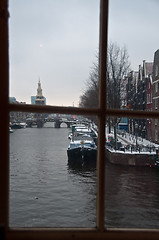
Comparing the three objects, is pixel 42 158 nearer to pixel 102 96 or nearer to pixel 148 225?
pixel 148 225

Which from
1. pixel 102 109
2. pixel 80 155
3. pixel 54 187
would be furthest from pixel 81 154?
pixel 102 109

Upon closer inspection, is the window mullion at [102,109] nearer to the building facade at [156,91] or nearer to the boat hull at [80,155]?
the building facade at [156,91]

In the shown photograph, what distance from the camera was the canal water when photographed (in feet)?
27.8

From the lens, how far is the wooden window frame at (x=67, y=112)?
62 centimetres

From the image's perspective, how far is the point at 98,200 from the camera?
658 millimetres

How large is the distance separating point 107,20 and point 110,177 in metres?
12.4

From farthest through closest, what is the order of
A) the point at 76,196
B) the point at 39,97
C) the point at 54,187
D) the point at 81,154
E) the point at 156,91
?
1. the point at 39,97
2. the point at 81,154
3. the point at 156,91
4. the point at 54,187
5. the point at 76,196

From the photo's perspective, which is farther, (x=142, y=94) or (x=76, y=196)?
(x=142, y=94)

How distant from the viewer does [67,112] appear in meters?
0.64

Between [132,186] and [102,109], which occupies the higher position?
[102,109]

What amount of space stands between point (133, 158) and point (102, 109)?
13.2 m

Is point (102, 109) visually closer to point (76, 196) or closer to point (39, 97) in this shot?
point (76, 196)

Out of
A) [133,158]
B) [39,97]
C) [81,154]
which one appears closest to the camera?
[133,158]

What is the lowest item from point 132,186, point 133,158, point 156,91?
point 132,186
